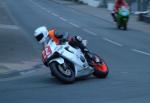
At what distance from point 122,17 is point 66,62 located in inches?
751

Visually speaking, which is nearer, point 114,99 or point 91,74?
point 114,99

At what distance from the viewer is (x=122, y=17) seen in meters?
32.1

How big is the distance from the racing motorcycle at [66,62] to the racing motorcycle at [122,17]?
18190mm

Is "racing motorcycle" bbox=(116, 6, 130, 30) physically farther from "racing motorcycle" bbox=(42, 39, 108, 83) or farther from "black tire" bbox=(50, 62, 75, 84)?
"black tire" bbox=(50, 62, 75, 84)

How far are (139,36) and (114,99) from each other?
1744 centimetres

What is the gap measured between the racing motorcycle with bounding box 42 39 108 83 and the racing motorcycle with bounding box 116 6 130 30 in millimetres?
18190

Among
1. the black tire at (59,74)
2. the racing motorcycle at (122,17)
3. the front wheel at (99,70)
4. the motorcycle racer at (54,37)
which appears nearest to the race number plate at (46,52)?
the motorcycle racer at (54,37)

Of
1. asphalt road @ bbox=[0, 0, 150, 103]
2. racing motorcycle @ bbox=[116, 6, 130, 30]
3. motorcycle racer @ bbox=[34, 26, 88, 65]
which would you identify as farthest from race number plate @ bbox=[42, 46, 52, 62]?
racing motorcycle @ bbox=[116, 6, 130, 30]

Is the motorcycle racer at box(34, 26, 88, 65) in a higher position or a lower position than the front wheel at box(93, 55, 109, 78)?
higher

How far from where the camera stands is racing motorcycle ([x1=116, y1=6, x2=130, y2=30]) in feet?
105

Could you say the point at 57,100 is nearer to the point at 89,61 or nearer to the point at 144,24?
the point at 89,61

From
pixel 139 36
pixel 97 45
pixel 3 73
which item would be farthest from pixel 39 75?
pixel 139 36

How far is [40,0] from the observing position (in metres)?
73.3

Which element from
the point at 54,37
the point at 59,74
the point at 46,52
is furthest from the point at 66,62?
the point at 54,37
